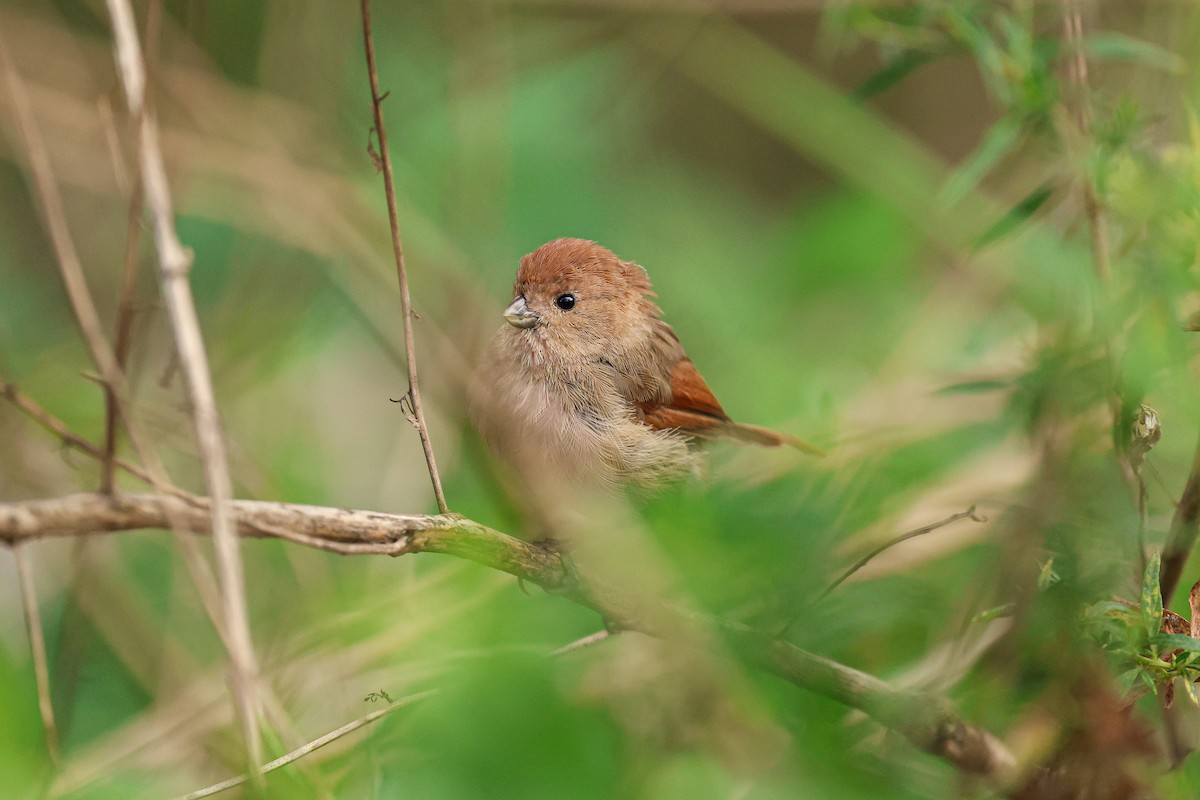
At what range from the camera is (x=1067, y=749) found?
1985 millimetres

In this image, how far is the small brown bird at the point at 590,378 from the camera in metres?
2.51

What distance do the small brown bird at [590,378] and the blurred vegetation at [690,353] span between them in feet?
0.43

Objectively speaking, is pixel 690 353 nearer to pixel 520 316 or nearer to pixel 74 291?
pixel 520 316

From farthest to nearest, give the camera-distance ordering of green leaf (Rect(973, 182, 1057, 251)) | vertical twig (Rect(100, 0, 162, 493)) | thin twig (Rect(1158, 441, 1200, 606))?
green leaf (Rect(973, 182, 1057, 251))
thin twig (Rect(1158, 441, 1200, 606))
vertical twig (Rect(100, 0, 162, 493))

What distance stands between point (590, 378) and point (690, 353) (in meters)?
1.60

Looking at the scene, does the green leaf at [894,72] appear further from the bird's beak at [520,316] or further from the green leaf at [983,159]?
the bird's beak at [520,316]

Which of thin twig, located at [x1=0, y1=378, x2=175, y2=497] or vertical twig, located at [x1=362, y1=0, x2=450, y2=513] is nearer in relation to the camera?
thin twig, located at [x1=0, y1=378, x2=175, y2=497]

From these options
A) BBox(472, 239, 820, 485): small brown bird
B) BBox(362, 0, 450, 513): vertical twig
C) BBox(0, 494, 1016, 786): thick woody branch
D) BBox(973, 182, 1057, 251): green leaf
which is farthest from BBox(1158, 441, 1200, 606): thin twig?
BBox(362, 0, 450, 513): vertical twig

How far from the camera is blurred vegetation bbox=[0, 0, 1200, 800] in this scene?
7.03 feet

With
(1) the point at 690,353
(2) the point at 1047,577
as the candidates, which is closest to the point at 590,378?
(2) the point at 1047,577

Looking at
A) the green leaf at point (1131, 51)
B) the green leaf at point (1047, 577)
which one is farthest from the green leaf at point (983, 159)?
the green leaf at point (1047, 577)

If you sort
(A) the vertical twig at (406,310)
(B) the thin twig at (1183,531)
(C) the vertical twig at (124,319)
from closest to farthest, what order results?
1. (C) the vertical twig at (124,319)
2. (A) the vertical twig at (406,310)
3. (B) the thin twig at (1183,531)

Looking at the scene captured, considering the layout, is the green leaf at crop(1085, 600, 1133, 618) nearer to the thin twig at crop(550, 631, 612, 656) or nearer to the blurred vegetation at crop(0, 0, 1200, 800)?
the blurred vegetation at crop(0, 0, 1200, 800)

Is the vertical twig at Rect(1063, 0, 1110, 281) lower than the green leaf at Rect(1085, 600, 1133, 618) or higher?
higher
